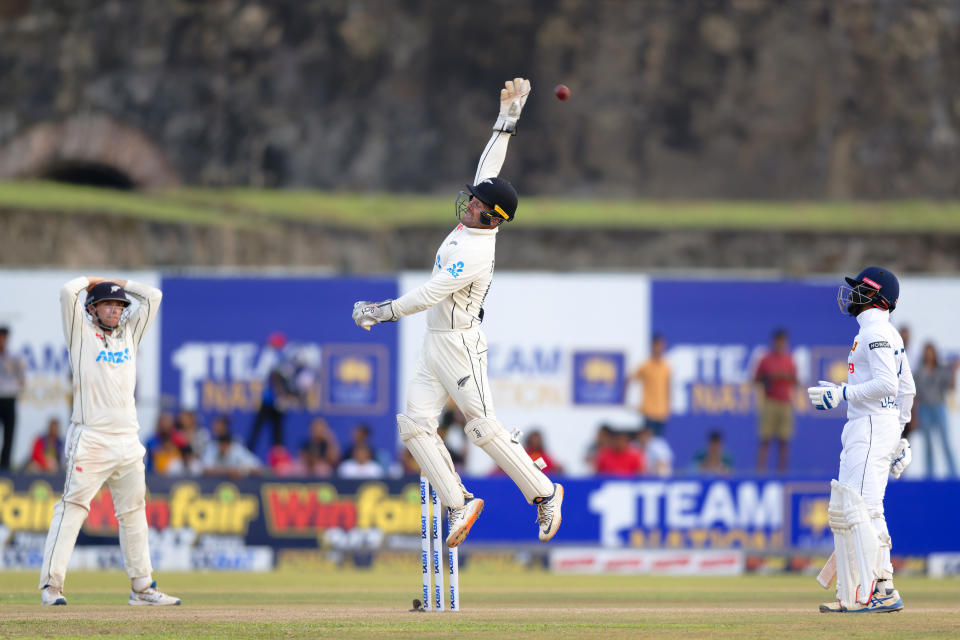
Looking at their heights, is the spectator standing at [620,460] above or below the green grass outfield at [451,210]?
below

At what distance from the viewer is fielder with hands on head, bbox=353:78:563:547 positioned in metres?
9.41

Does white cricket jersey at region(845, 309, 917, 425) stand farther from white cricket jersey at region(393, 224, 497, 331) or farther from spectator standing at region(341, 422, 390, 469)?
spectator standing at region(341, 422, 390, 469)

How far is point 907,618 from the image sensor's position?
918 centimetres

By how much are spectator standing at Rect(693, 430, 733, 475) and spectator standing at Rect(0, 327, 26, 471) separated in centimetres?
878

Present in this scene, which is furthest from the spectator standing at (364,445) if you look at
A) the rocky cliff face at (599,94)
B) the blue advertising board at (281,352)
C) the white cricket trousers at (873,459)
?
the rocky cliff face at (599,94)

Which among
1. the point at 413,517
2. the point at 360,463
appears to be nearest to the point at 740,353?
the point at 360,463

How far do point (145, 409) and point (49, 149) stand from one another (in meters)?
8.64

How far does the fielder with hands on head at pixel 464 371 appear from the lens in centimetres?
941

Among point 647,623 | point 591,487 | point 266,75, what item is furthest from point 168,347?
point 647,623

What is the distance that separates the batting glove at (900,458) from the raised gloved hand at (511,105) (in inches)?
129

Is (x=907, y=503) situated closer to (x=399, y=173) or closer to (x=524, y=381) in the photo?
(x=524, y=381)

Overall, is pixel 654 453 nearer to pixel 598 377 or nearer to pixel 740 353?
pixel 598 377

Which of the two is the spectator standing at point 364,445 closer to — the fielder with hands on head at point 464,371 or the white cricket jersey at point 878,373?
the fielder with hands on head at point 464,371

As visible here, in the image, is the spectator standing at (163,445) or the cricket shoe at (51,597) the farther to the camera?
the spectator standing at (163,445)
